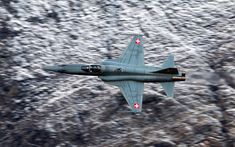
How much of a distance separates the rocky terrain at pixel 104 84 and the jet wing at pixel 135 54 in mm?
3452

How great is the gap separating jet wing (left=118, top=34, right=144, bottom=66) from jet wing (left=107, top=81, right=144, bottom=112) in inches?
73.7

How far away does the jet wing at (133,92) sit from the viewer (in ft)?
108

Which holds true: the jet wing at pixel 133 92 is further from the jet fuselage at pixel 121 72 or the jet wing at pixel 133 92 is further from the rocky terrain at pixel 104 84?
the rocky terrain at pixel 104 84

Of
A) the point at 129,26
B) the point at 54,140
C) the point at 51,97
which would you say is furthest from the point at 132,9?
the point at 54,140

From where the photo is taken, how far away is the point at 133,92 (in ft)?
111

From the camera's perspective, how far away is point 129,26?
43312 millimetres

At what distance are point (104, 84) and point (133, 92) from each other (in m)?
5.20

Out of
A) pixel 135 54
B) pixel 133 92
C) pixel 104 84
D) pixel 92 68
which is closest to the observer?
pixel 133 92

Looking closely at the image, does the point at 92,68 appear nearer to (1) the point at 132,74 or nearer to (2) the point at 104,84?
(1) the point at 132,74

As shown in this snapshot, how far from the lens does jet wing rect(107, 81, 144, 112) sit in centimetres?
3297

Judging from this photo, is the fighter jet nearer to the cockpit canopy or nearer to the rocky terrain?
the cockpit canopy

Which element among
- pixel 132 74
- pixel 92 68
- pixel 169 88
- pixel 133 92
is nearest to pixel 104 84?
pixel 92 68

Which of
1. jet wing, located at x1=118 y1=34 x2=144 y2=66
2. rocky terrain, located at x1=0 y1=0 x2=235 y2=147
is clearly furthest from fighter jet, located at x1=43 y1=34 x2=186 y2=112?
rocky terrain, located at x1=0 y1=0 x2=235 y2=147

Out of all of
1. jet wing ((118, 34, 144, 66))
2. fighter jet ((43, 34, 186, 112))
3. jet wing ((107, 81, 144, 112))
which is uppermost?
jet wing ((118, 34, 144, 66))
